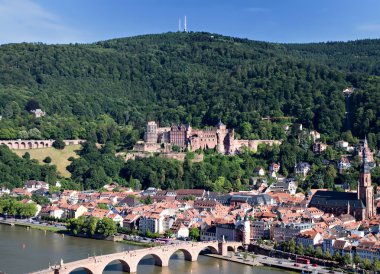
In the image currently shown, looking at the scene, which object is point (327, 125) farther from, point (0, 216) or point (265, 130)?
point (0, 216)

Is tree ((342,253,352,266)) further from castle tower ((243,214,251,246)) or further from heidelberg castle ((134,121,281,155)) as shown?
heidelberg castle ((134,121,281,155))

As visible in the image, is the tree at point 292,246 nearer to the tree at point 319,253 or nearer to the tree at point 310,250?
Answer: the tree at point 310,250

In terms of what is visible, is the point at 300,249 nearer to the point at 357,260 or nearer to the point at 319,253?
the point at 319,253

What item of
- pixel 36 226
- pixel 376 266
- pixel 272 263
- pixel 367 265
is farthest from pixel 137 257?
pixel 36 226

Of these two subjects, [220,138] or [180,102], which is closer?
[220,138]

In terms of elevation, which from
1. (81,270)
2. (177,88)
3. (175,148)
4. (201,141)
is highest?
(177,88)

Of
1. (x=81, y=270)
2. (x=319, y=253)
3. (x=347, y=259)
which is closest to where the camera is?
(x=81, y=270)
